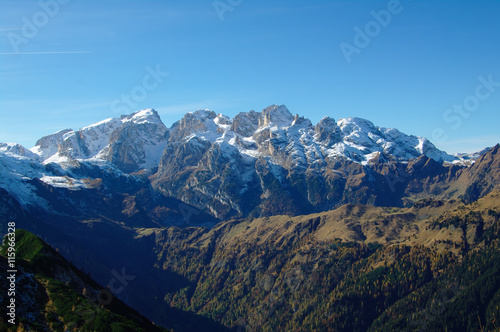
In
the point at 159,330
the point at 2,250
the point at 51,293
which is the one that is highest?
the point at 2,250

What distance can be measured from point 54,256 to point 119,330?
46038 millimetres

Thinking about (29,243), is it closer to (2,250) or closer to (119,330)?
(2,250)

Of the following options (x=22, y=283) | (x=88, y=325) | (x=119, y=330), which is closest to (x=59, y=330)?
(x=88, y=325)

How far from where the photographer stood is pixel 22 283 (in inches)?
3482

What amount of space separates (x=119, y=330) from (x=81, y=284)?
131 ft

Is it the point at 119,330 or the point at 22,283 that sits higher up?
the point at 22,283

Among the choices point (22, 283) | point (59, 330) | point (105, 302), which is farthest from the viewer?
point (105, 302)

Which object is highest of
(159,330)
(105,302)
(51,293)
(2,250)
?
(2,250)

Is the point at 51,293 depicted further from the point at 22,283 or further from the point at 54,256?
the point at 54,256

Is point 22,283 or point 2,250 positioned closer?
point 22,283

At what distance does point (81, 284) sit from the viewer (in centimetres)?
11119

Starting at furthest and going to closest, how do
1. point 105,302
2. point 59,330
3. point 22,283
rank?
1. point 105,302
2. point 22,283
3. point 59,330

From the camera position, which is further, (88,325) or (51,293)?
(51,293)

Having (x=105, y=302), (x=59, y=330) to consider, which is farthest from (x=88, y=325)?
(x=105, y=302)
